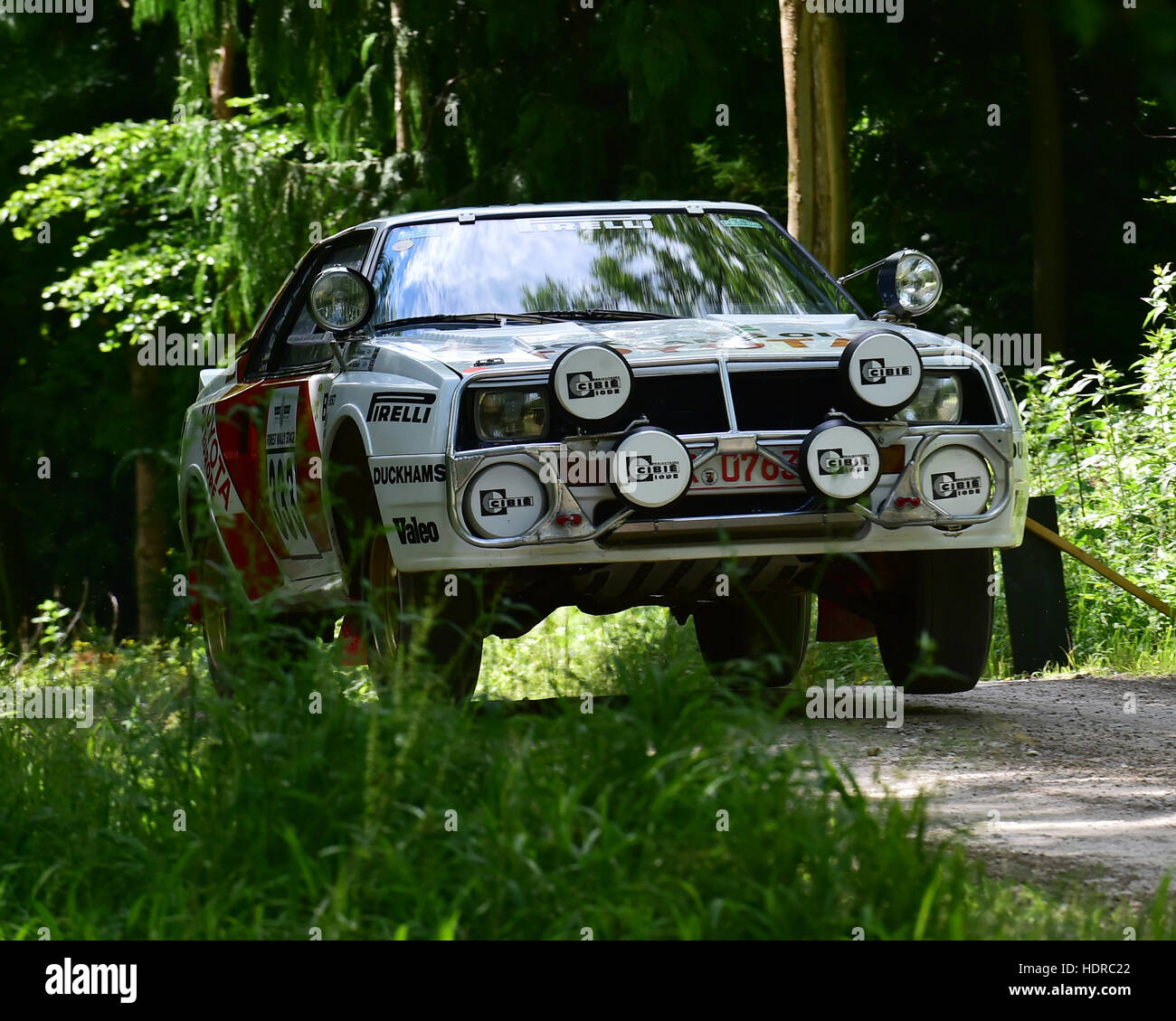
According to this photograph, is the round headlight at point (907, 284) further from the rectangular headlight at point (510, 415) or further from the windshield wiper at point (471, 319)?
the rectangular headlight at point (510, 415)

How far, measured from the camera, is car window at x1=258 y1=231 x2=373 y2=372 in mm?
7477

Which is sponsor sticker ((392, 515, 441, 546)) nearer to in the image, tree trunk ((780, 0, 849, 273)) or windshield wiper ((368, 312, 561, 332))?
windshield wiper ((368, 312, 561, 332))

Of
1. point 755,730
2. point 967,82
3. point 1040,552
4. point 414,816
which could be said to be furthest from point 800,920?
point 967,82

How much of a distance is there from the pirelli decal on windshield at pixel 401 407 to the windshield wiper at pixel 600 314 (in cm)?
85

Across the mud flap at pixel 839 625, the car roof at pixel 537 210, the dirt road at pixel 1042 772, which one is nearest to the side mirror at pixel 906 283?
the car roof at pixel 537 210

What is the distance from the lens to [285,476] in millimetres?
7270

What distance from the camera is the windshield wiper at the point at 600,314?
22.2 feet

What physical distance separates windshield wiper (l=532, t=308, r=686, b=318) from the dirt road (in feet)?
5.32

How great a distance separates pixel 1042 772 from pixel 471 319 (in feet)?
8.65

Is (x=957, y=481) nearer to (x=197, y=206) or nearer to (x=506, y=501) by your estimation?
(x=506, y=501)

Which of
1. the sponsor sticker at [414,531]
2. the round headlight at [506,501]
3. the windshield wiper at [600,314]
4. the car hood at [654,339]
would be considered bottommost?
the sponsor sticker at [414,531]

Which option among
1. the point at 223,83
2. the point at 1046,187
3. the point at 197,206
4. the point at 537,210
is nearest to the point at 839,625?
the point at 537,210
